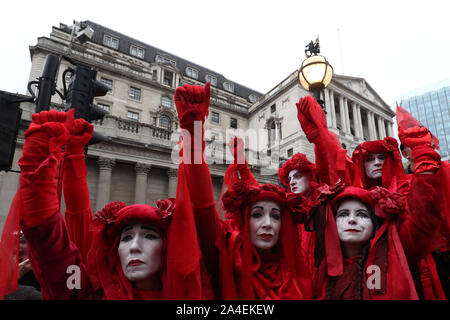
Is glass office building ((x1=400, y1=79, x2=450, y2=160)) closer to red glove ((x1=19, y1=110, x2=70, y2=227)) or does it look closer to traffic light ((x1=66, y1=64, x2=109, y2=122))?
traffic light ((x1=66, y1=64, x2=109, y2=122))

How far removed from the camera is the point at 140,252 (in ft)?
7.42

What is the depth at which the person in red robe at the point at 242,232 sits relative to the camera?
2.04 meters

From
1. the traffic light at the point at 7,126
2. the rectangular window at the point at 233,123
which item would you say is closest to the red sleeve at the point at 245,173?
the traffic light at the point at 7,126

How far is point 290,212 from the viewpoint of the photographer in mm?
2705

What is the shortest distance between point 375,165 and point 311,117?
110 centimetres

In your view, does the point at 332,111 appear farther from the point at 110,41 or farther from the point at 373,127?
the point at 110,41

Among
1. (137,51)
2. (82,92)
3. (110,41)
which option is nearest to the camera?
(82,92)

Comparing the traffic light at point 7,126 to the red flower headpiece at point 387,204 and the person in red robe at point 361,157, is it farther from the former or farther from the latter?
the red flower headpiece at point 387,204

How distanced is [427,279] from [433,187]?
37.3 inches

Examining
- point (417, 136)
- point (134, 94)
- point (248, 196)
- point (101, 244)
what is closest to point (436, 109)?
point (134, 94)

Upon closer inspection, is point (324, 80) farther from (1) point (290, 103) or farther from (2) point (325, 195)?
(1) point (290, 103)

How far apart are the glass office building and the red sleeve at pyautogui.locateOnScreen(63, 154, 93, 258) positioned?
82.0 m

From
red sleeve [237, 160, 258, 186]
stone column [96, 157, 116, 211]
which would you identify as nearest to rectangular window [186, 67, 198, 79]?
stone column [96, 157, 116, 211]
